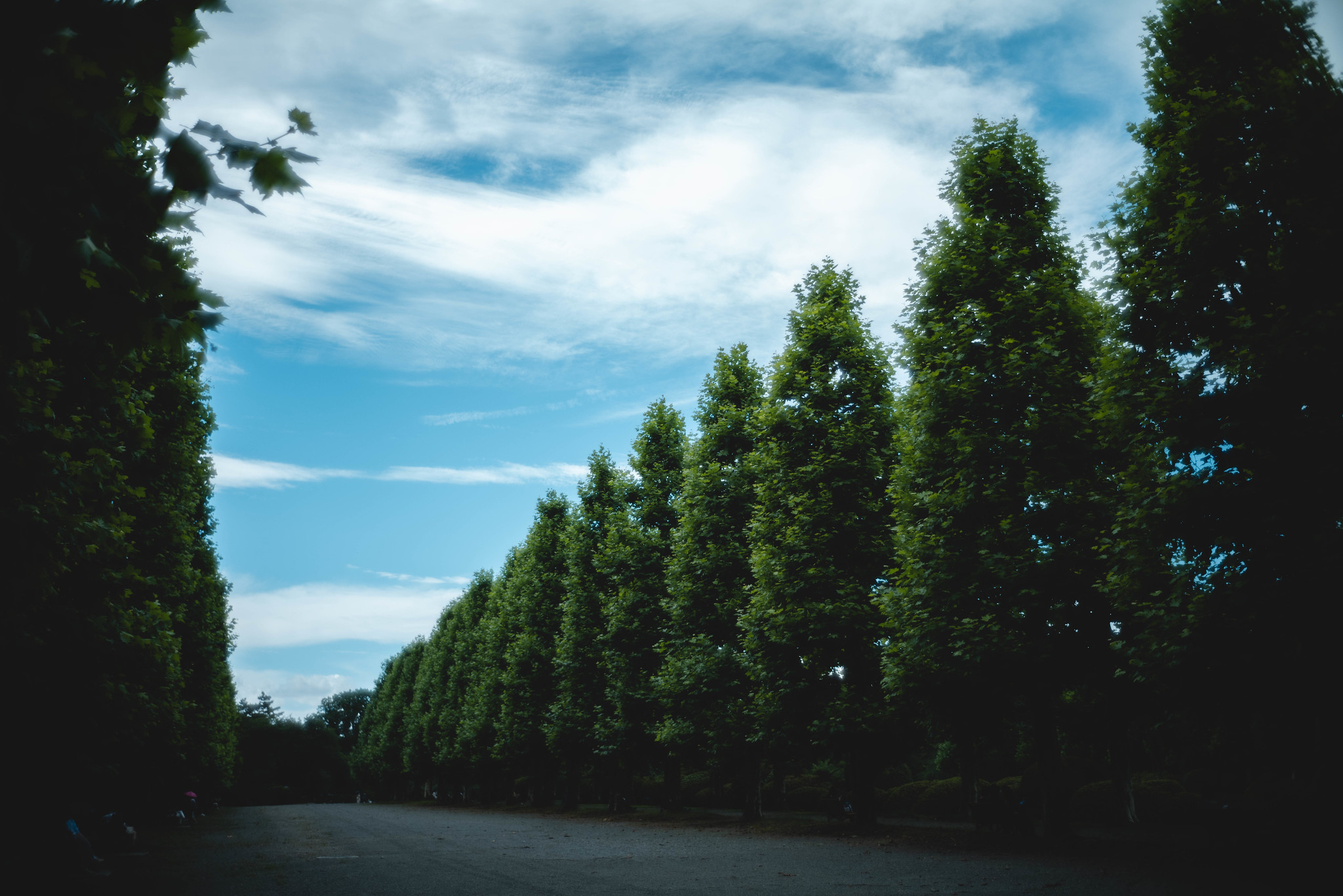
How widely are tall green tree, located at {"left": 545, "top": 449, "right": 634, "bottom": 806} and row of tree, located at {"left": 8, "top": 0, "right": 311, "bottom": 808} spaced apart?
21.4 metres

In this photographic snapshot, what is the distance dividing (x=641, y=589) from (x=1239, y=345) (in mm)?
24992

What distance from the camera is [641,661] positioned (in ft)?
112

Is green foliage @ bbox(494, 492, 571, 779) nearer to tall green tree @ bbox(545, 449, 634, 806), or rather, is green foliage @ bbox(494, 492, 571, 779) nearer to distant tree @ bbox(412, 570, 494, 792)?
tall green tree @ bbox(545, 449, 634, 806)

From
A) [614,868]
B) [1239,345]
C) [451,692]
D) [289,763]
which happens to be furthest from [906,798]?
[289,763]

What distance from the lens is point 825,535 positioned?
2280cm

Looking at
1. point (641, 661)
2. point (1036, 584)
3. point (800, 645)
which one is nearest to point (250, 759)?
point (641, 661)

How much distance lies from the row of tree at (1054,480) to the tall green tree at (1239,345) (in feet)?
0.14

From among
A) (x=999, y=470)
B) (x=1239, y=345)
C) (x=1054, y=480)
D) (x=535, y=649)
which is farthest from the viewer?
(x=535, y=649)

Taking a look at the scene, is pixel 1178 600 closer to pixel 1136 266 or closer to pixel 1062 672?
pixel 1062 672

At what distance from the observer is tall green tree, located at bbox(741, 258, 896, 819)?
2192cm

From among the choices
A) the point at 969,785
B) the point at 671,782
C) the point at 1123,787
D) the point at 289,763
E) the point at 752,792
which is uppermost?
the point at 1123,787

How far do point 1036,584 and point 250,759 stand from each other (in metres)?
141

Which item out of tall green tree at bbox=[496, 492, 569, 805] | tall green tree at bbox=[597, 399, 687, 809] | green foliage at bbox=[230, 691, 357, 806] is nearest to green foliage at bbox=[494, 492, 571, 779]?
tall green tree at bbox=[496, 492, 569, 805]

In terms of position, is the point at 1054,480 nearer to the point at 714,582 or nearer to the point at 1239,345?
the point at 1239,345
